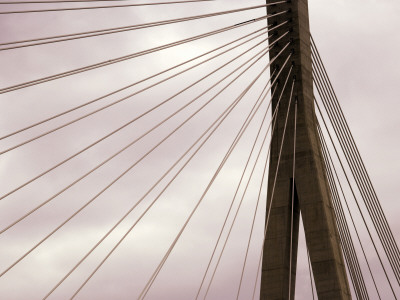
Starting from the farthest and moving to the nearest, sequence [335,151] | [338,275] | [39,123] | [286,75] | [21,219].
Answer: [335,151] < [286,75] < [338,275] < [39,123] < [21,219]

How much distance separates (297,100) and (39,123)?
6259 millimetres

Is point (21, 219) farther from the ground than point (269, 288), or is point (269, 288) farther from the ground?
point (21, 219)

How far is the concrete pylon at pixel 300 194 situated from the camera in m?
18.9

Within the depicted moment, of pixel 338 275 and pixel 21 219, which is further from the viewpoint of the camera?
pixel 338 275

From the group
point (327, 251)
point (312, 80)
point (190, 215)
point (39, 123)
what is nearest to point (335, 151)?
point (312, 80)

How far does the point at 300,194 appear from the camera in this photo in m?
19.5

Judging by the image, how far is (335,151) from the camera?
21.6m

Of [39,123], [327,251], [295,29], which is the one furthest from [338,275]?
[39,123]

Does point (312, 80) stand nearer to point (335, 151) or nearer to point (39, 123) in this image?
point (335, 151)

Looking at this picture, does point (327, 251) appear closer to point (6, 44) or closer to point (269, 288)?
point (269, 288)

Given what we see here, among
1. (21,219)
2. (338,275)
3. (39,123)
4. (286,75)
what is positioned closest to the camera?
(21,219)

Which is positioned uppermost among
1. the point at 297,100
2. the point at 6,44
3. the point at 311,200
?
the point at 6,44

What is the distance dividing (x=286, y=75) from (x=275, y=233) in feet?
10.8

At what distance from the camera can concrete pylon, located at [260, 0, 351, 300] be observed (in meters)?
18.9
